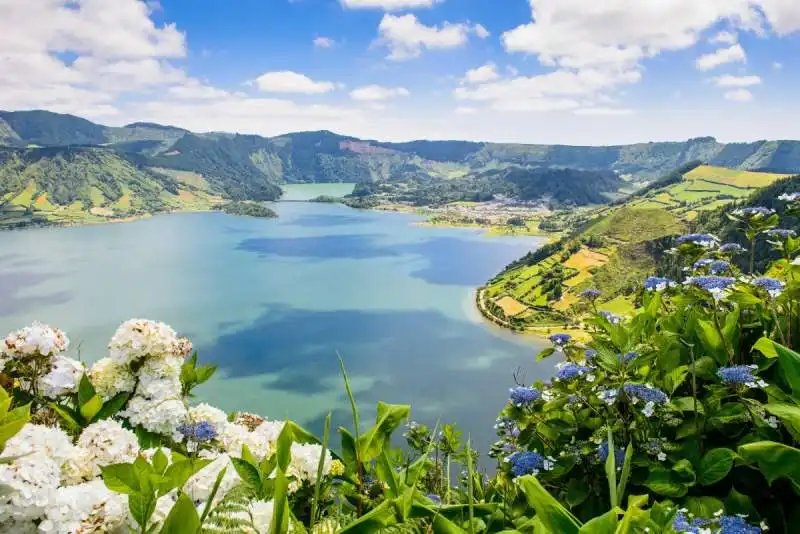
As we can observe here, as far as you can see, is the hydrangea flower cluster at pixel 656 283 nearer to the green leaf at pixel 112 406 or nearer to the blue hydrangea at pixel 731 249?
the blue hydrangea at pixel 731 249

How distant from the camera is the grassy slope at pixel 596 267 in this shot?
3772 inches

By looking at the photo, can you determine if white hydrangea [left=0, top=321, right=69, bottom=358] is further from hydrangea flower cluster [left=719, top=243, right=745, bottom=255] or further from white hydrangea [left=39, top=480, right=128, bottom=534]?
hydrangea flower cluster [left=719, top=243, right=745, bottom=255]

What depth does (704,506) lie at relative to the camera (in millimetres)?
1944

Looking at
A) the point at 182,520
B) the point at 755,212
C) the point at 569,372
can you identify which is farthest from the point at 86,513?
the point at 755,212

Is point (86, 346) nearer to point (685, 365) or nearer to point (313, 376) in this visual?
point (313, 376)

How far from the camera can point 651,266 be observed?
10875 cm

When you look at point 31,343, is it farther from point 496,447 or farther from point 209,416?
point 496,447

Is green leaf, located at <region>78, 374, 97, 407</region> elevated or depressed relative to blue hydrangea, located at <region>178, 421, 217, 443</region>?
elevated

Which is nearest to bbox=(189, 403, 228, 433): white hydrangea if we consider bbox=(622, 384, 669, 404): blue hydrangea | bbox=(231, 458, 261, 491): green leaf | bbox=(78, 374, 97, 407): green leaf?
bbox=(78, 374, 97, 407): green leaf

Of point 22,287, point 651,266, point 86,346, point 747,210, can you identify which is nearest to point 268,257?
point 22,287

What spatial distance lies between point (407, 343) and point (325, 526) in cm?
8134

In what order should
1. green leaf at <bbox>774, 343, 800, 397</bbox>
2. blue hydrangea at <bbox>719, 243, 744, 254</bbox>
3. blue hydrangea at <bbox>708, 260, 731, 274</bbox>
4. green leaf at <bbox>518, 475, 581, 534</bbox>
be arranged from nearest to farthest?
green leaf at <bbox>518, 475, 581, 534</bbox>
green leaf at <bbox>774, 343, 800, 397</bbox>
blue hydrangea at <bbox>708, 260, 731, 274</bbox>
blue hydrangea at <bbox>719, 243, 744, 254</bbox>

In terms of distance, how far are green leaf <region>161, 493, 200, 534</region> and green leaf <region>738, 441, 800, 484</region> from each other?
60.1 inches

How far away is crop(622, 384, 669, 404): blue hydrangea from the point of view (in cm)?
219
